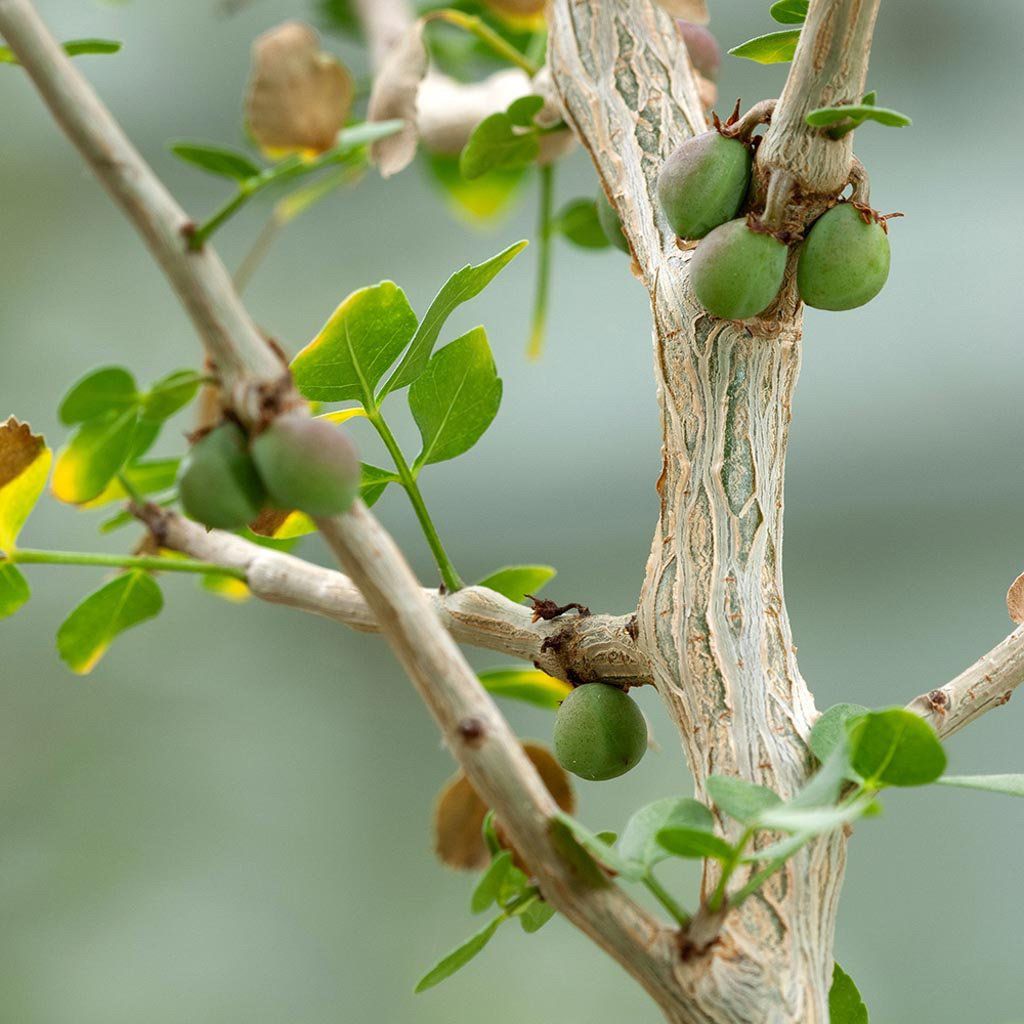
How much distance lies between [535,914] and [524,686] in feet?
0.62

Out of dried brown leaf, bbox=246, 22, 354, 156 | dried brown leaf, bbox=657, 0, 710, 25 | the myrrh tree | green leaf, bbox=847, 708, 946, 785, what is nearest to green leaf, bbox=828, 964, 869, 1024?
the myrrh tree

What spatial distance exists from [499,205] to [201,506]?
1.92 ft

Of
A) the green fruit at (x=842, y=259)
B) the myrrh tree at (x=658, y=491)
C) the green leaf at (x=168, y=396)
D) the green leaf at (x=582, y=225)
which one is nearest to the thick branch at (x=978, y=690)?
the myrrh tree at (x=658, y=491)

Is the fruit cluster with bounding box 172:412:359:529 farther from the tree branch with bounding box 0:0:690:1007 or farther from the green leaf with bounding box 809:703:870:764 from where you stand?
the green leaf with bounding box 809:703:870:764

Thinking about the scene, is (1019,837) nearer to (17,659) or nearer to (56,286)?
(17,659)

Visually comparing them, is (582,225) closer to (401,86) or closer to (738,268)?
(401,86)

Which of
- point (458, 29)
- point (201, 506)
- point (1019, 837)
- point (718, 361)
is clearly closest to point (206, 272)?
point (201, 506)

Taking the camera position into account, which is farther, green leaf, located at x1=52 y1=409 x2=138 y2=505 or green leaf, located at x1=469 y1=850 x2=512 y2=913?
green leaf, located at x1=52 y1=409 x2=138 y2=505

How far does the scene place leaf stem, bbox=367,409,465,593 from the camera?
0.37m

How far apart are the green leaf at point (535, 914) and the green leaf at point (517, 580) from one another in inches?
5.3

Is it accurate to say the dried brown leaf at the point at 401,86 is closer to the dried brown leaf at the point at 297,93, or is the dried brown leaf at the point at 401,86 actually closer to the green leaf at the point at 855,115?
the dried brown leaf at the point at 297,93

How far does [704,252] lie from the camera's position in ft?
1.03

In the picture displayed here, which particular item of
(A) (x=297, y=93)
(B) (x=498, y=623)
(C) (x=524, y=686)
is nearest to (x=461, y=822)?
(C) (x=524, y=686)

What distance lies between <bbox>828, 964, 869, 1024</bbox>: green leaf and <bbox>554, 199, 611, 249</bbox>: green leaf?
1.18 feet
